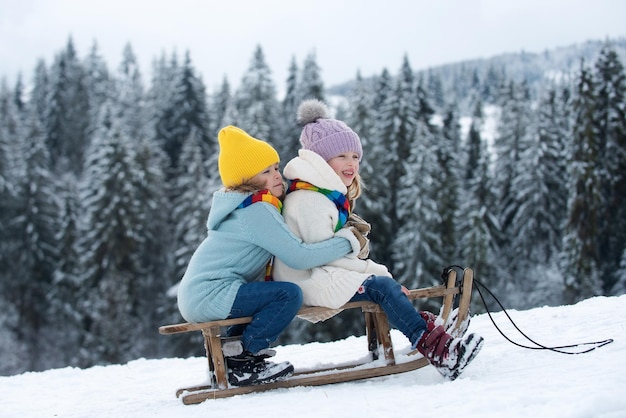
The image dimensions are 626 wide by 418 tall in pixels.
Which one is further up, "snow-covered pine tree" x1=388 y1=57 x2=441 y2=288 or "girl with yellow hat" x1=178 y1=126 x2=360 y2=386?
"girl with yellow hat" x1=178 y1=126 x2=360 y2=386

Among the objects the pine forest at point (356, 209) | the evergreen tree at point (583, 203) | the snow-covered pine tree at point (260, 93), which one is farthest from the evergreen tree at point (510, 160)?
the snow-covered pine tree at point (260, 93)

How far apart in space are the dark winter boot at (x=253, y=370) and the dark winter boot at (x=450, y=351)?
109 centimetres

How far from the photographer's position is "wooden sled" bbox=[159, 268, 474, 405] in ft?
16.5

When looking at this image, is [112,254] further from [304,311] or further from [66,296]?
[304,311]

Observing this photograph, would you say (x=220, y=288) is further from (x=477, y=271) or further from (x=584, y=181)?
(x=477, y=271)

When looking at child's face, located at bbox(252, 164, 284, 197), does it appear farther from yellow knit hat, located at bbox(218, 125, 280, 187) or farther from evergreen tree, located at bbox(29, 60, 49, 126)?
evergreen tree, located at bbox(29, 60, 49, 126)

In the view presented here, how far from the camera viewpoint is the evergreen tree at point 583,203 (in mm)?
30922

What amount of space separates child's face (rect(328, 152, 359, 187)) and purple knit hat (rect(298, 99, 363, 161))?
0.13 feet

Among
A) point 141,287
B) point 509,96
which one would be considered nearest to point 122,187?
point 141,287

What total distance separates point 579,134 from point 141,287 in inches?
1029

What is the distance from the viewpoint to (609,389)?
372 centimetres

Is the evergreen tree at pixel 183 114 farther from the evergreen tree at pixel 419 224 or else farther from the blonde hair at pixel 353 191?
the blonde hair at pixel 353 191

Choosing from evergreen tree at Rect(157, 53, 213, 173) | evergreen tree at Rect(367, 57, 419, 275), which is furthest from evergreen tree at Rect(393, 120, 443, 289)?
evergreen tree at Rect(157, 53, 213, 173)

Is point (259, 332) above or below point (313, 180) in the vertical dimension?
below
